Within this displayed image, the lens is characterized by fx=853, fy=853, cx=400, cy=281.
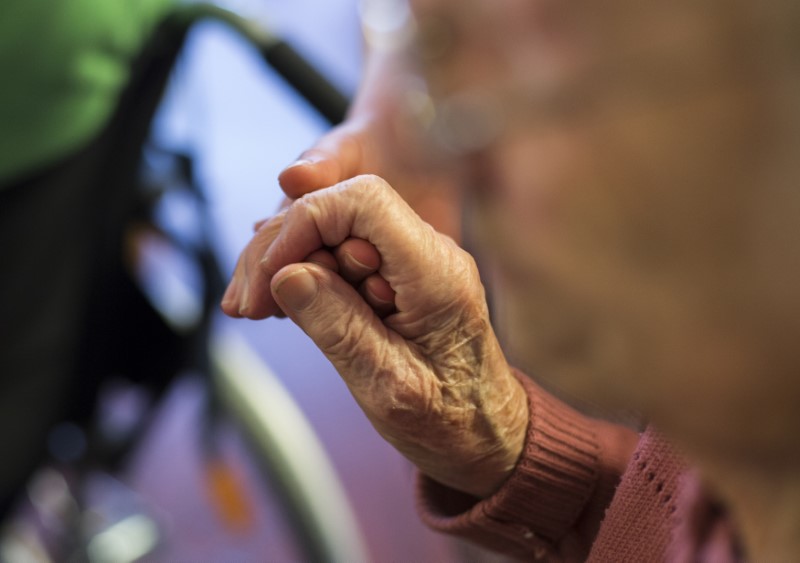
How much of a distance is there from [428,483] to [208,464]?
0.58 meters

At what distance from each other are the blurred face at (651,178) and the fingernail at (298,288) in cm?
14

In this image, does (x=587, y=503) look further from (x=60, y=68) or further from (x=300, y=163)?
(x=60, y=68)

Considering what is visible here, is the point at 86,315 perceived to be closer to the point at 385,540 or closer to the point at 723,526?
the point at 385,540

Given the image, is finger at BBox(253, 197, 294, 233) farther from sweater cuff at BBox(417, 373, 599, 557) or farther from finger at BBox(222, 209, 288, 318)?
sweater cuff at BBox(417, 373, 599, 557)

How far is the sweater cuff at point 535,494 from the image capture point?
0.48 m

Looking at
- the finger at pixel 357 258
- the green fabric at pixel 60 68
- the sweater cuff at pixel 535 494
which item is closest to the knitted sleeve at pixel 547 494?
the sweater cuff at pixel 535 494

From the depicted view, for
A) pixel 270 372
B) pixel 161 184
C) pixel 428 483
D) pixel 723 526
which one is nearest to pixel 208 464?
pixel 270 372

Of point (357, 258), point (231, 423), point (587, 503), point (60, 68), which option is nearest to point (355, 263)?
point (357, 258)

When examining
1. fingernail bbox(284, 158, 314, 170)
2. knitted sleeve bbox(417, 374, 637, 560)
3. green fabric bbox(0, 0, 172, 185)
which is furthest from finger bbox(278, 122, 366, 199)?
green fabric bbox(0, 0, 172, 185)

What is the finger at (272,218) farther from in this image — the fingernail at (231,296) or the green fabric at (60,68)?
the green fabric at (60,68)

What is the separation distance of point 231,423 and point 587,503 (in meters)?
0.61

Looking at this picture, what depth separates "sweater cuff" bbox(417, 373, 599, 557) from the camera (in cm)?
48

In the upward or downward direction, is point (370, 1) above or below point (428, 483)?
above

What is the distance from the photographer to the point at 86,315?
954mm
